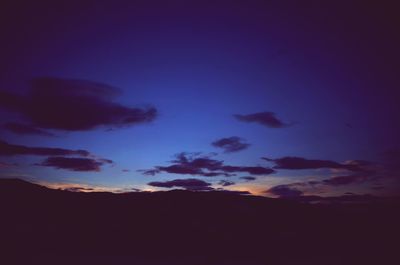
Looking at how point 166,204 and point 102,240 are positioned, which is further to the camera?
point 166,204

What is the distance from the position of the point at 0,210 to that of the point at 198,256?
31.9 meters

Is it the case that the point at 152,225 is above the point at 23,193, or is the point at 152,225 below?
below

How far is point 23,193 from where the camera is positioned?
62.3 metres

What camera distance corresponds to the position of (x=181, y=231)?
179 feet

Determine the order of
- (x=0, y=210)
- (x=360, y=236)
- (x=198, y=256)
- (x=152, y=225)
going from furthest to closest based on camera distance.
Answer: (x=360, y=236), (x=152, y=225), (x=0, y=210), (x=198, y=256)

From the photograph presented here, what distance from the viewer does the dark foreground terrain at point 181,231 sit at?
37000mm

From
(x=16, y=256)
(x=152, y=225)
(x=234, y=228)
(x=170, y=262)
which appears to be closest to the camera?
(x=16, y=256)

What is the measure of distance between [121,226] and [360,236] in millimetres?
52378

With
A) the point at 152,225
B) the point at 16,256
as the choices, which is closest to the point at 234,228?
the point at 152,225

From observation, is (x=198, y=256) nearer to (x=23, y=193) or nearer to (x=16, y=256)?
(x=16, y=256)

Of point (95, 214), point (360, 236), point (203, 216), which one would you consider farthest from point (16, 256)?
point (360, 236)

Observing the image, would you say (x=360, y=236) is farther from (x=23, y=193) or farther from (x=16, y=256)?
(x=23, y=193)

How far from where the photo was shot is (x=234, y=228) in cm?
6128

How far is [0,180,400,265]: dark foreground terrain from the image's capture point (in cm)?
3700
